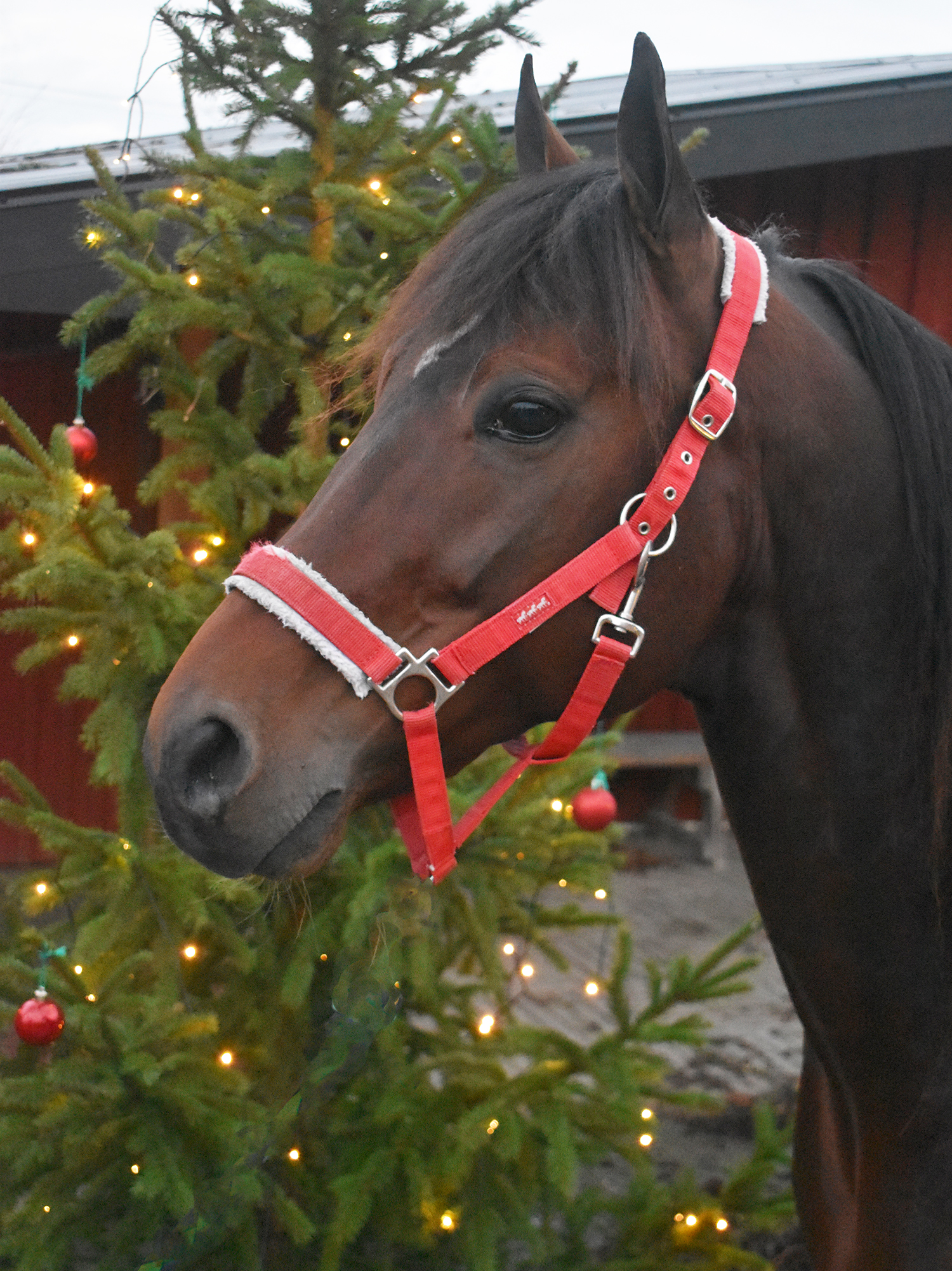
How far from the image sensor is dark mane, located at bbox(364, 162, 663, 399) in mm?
1245

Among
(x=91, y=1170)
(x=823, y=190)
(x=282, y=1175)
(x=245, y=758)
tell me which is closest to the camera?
(x=245, y=758)

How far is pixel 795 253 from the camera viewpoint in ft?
17.2

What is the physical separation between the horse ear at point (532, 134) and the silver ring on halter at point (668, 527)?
65 centimetres

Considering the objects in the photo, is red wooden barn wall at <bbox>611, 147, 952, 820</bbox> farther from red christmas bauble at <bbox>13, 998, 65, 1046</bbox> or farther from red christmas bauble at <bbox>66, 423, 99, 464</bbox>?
red christmas bauble at <bbox>13, 998, 65, 1046</bbox>

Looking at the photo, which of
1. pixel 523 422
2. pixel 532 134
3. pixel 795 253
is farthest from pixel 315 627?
pixel 795 253

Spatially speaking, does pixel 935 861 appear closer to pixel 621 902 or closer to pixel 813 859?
pixel 813 859

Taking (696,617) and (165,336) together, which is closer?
(696,617)

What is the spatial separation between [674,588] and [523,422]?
0.29 meters

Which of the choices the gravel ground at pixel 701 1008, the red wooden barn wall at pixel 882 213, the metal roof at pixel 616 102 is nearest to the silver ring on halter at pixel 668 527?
the gravel ground at pixel 701 1008

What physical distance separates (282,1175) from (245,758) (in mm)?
1625

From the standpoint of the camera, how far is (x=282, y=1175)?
229cm

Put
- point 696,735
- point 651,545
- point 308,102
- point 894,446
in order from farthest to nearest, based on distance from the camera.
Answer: point 696,735
point 308,102
point 894,446
point 651,545

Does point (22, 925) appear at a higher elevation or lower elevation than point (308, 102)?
lower

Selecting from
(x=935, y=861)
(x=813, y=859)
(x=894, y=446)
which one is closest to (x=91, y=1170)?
(x=813, y=859)
